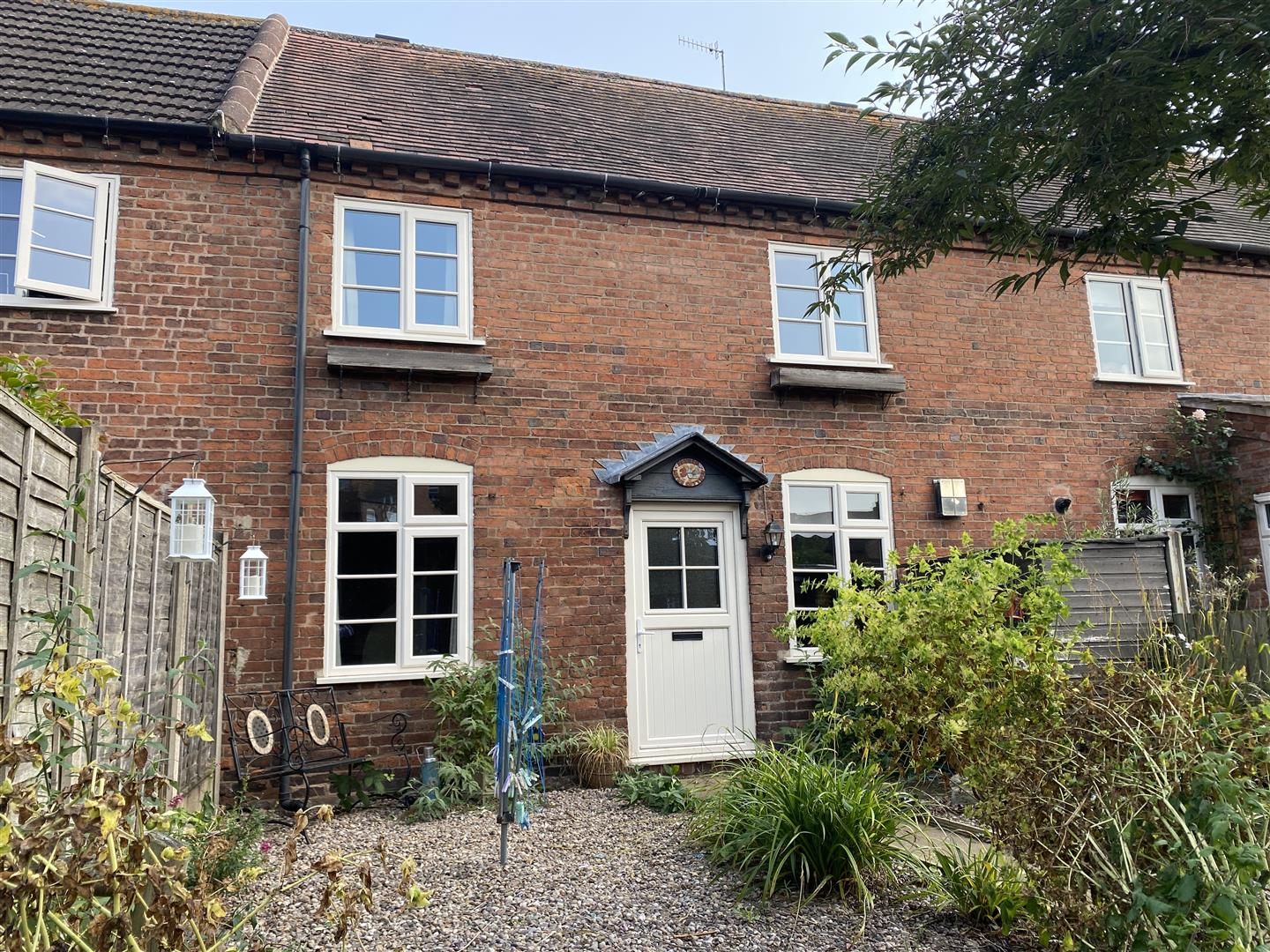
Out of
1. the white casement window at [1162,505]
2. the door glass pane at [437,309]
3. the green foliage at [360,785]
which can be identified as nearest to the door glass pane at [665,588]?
the green foliage at [360,785]

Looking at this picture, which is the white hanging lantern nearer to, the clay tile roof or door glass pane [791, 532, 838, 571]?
the clay tile roof

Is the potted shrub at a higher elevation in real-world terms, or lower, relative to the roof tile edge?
lower

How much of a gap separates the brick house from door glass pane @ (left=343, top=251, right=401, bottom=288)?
0.10 ft

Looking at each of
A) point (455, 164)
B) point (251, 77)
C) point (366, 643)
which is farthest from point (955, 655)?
point (251, 77)

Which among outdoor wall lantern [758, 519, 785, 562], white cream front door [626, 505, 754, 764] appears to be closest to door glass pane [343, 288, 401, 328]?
white cream front door [626, 505, 754, 764]

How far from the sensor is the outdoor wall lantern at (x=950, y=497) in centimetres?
970

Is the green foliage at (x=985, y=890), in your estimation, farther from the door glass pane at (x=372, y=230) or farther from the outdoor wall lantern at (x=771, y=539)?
the door glass pane at (x=372, y=230)

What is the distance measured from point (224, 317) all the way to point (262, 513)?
1.79 meters

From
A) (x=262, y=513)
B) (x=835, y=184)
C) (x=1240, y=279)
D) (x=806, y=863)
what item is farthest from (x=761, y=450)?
(x=1240, y=279)

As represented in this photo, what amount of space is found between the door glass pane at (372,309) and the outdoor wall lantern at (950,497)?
5.78 meters

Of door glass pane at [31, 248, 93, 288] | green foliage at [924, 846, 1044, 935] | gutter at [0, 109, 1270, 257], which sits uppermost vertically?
gutter at [0, 109, 1270, 257]

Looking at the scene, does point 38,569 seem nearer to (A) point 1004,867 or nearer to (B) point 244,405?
(A) point 1004,867

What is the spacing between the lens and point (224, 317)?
317 inches

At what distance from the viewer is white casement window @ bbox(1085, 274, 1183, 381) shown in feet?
35.6
